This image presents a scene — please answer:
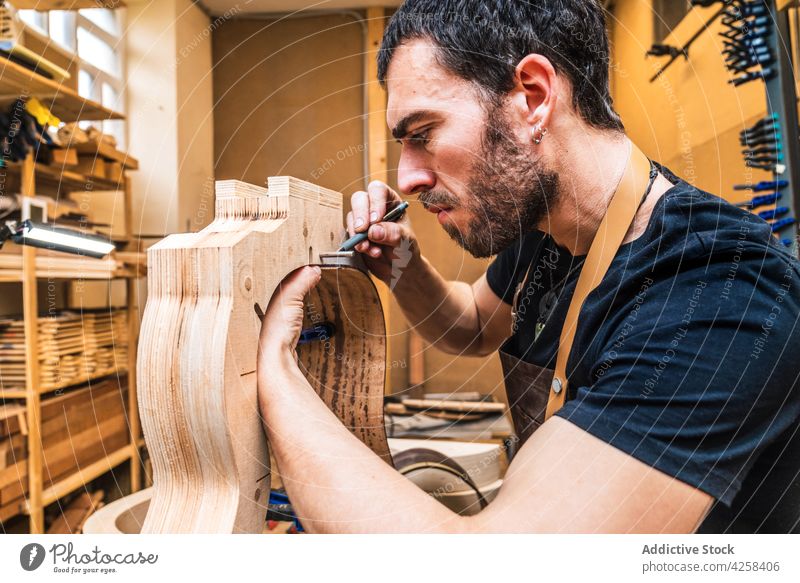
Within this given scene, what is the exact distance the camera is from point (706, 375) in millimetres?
432

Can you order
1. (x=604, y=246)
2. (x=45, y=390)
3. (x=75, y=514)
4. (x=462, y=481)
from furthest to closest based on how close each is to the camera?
(x=75, y=514), (x=45, y=390), (x=462, y=481), (x=604, y=246)

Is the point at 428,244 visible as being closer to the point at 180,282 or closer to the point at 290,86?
the point at 290,86

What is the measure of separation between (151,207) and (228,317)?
78.0 inches

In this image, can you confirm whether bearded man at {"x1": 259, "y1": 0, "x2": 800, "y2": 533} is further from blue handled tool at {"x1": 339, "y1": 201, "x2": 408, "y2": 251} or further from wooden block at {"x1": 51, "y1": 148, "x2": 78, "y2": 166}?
wooden block at {"x1": 51, "y1": 148, "x2": 78, "y2": 166}

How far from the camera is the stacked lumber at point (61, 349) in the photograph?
1.53 m

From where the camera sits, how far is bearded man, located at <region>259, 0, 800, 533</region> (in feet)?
1.38

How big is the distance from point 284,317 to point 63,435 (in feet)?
5.28

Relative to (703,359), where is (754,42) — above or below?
above

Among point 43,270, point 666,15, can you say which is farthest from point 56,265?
point 666,15

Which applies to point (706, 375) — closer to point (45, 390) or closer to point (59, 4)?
point (59, 4)

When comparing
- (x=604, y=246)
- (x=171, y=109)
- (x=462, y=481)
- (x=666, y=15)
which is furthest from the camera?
(x=666, y=15)

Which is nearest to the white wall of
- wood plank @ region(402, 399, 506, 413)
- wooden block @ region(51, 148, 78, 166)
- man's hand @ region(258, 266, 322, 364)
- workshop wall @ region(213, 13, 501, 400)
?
workshop wall @ region(213, 13, 501, 400)

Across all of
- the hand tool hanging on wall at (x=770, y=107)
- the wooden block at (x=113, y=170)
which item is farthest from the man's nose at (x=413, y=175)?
the wooden block at (x=113, y=170)

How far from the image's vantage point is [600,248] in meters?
0.61
